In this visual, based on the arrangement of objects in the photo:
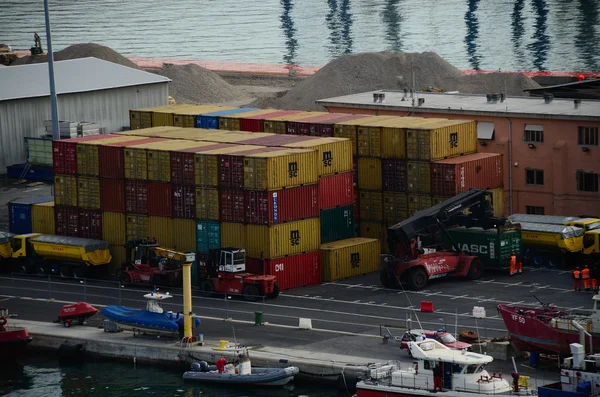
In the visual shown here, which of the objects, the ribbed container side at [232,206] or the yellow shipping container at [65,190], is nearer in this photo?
the ribbed container side at [232,206]

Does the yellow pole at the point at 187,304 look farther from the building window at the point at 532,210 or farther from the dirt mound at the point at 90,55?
the dirt mound at the point at 90,55

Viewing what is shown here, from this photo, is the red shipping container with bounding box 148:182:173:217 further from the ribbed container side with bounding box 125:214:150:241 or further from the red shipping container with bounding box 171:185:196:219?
the ribbed container side with bounding box 125:214:150:241

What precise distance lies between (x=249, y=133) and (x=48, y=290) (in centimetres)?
1571

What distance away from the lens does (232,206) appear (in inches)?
3049

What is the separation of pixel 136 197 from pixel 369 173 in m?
13.7

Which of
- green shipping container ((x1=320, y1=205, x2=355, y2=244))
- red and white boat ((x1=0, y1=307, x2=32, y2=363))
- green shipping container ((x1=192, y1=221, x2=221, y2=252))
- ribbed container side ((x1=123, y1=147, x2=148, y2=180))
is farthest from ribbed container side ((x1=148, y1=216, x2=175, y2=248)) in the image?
red and white boat ((x1=0, y1=307, x2=32, y2=363))

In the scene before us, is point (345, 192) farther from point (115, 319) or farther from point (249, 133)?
point (115, 319)

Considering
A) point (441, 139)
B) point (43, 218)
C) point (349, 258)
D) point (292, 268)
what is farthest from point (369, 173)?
point (43, 218)

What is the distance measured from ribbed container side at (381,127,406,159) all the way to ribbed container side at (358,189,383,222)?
7.79 feet

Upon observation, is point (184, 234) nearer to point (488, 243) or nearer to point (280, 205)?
point (280, 205)

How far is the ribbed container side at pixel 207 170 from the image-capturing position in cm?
7788

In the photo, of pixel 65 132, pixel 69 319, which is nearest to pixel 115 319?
pixel 69 319

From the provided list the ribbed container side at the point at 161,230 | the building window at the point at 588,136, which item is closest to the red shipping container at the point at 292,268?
the ribbed container side at the point at 161,230

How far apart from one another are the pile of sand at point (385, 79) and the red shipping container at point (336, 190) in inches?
1727
